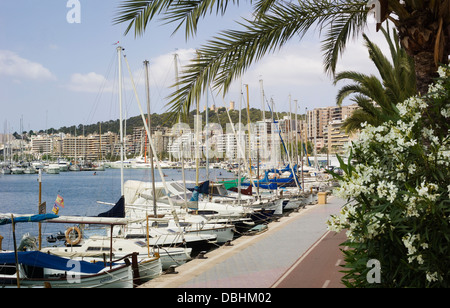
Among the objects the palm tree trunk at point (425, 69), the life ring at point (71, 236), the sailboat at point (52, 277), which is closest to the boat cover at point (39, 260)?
the sailboat at point (52, 277)

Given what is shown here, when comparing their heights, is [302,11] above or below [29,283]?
above

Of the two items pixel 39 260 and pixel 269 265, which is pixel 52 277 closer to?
pixel 39 260

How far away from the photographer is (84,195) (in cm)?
6994

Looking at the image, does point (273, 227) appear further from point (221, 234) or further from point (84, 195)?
point (84, 195)

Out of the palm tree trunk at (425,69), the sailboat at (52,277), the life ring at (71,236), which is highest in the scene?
the palm tree trunk at (425,69)

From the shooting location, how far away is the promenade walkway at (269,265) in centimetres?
1030

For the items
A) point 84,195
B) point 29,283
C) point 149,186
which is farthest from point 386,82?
point 84,195

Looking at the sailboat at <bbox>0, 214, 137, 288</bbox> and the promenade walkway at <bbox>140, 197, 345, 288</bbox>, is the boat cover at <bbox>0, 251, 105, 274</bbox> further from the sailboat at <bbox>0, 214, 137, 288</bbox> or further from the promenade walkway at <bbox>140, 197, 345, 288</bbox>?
the promenade walkway at <bbox>140, 197, 345, 288</bbox>

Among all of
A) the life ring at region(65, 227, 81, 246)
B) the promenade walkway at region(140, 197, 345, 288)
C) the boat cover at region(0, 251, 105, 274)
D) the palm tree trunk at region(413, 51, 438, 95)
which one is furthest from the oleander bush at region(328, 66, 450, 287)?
the life ring at region(65, 227, 81, 246)

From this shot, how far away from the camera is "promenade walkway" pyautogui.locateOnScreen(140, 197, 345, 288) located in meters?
10.3

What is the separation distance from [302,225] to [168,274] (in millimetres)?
9732

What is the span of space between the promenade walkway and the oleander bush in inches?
191

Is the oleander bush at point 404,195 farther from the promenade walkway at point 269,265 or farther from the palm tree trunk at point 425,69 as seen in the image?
the promenade walkway at point 269,265

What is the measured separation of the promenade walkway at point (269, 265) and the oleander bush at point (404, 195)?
4846 mm
